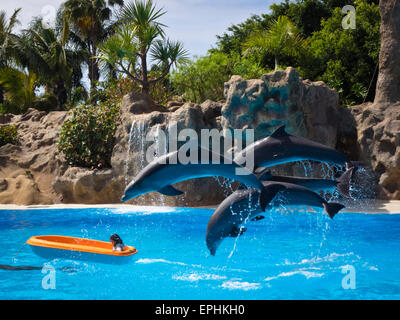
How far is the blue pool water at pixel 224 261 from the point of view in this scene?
497cm

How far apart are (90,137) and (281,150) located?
1119 cm

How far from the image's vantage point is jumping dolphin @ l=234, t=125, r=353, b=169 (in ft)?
12.7

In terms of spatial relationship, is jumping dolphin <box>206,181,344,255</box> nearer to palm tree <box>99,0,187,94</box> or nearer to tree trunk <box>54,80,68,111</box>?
palm tree <box>99,0,187,94</box>

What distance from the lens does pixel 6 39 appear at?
2416 centimetres

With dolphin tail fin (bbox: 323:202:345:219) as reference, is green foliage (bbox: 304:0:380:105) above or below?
above

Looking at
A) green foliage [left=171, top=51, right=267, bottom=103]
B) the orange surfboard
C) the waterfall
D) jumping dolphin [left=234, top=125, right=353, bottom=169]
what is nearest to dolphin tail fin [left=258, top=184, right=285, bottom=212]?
jumping dolphin [left=234, top=125, right=353, bottom=169]

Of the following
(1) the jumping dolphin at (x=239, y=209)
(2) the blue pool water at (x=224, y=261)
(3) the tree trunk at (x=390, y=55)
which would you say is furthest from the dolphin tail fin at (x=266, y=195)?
(3) the tree trunk at (x=390, y=55)

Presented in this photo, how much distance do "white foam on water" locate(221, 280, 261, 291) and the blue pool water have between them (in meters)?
0.01

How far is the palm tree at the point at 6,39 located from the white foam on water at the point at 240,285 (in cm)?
2334

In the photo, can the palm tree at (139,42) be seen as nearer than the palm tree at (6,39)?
Yes

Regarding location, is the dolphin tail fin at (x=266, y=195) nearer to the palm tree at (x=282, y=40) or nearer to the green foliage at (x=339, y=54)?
the green foliage at (x=339, y=54)

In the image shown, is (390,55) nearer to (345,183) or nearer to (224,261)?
A: (224,261)

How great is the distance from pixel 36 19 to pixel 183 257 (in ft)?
92.7

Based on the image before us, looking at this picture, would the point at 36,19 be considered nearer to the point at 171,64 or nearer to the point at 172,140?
the point at 171,64
